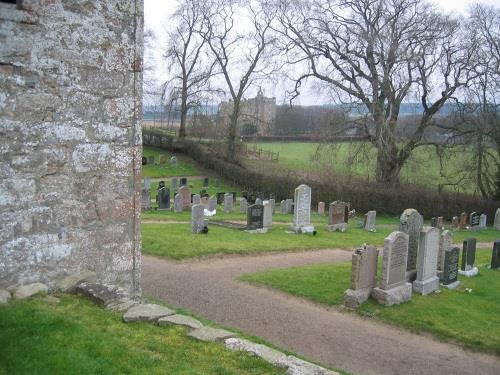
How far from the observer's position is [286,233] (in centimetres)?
1773

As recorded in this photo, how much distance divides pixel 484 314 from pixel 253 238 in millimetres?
7523

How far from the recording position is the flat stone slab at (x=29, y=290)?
4.75 metres

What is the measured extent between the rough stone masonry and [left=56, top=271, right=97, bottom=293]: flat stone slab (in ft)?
0.22

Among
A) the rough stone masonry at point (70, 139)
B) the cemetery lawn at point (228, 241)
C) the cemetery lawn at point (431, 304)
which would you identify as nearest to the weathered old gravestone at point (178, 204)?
the cemetery lawn at point (228, 241)

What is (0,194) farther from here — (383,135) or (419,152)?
(419,152)

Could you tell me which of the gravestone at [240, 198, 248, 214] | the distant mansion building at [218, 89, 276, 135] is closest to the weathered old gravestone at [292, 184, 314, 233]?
the gravestone at [240, 198, 248, 214]

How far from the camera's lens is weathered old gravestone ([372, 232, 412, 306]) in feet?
33.9

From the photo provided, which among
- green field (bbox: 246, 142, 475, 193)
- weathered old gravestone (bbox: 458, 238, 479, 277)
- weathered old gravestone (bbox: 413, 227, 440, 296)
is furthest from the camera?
green field (bbox: 246, 142, 475, 193)

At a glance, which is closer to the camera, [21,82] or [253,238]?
[21,82]

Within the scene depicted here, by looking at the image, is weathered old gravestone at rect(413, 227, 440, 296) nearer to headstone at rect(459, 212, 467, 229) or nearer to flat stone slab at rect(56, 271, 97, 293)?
flat stone slab at rect(56, 271, 97, 293)

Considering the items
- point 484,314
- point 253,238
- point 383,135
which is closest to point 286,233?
point 253,238

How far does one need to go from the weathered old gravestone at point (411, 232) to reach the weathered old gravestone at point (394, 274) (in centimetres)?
60

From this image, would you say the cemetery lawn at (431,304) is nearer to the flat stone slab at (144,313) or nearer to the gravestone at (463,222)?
the flat stone slab at (144,313)

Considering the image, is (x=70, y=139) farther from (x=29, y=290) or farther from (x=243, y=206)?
(x=243, y=206)
